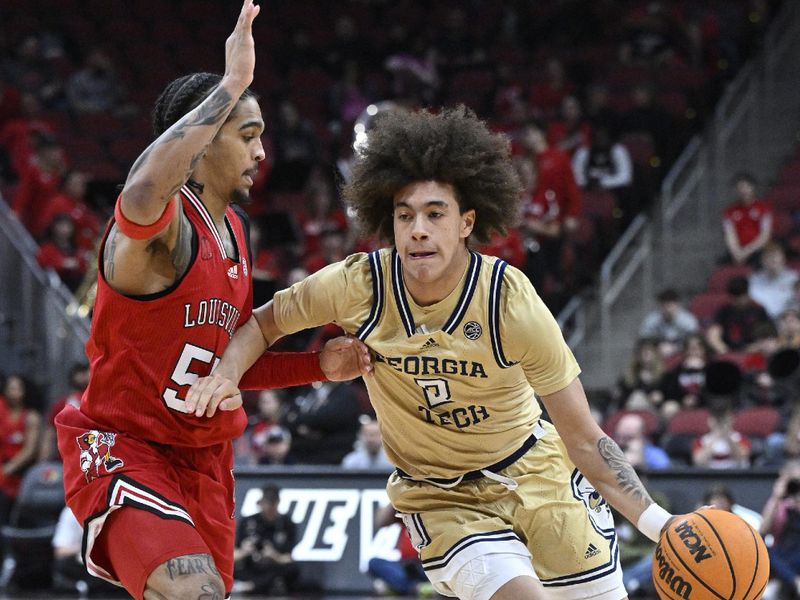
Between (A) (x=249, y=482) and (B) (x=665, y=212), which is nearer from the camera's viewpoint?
(A) (x=249, y=482)

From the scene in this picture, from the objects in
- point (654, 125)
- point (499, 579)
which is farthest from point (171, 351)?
point (654, 125)

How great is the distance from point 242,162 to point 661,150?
10.0 meters

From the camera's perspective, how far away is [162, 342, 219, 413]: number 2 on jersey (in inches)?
178

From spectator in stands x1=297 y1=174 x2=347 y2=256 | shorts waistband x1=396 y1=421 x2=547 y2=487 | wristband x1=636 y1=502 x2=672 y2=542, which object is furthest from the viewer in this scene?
spectator in stands x1=297 y1=174 x2=347 y2=256

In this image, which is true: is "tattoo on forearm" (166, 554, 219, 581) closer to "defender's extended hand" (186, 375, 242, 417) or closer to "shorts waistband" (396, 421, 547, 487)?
"defender's extended hand" (186, 375, 242, 417)

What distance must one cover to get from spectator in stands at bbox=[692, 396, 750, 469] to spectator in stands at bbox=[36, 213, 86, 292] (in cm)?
598

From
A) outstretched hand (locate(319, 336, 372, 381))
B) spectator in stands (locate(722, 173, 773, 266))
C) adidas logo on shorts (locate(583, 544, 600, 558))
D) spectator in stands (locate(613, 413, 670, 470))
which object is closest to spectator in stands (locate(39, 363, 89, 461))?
spectator in stands (locate(613, 413, 670, 470))

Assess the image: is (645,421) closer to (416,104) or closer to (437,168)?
(416,104)

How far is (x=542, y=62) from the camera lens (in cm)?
1603

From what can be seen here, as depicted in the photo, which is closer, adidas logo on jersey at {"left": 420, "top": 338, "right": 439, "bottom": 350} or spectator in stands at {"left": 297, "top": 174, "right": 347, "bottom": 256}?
adidas logo on jersey at {"left": 420, "top": 338, "right": 439, "bottom": 350}

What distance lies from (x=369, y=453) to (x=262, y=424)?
126 cm

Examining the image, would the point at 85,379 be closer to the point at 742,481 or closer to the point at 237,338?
the point at 742,481

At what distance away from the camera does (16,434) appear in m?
11.9

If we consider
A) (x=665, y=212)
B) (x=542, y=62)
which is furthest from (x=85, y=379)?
(x=542, y=62)
